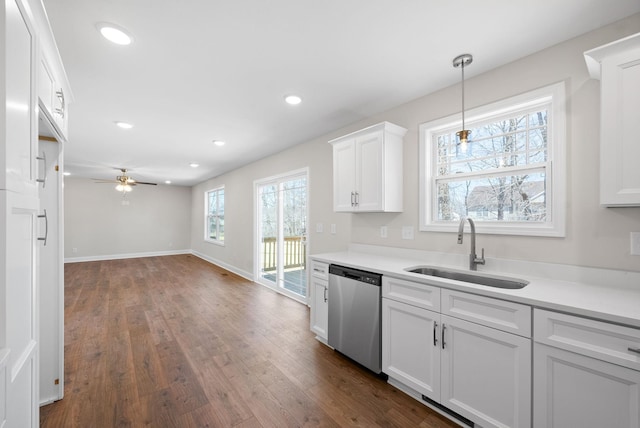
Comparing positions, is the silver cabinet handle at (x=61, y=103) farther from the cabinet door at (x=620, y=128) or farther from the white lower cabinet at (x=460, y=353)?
the cabinet door at (x=620, y=128)

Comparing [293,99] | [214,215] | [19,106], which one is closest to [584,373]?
[19,106]

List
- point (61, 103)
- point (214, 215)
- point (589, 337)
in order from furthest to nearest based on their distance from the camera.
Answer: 1. point (214, 215)
2. point (61, 103)
3. point (589, 337)

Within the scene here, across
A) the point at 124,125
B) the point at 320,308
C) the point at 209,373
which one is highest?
the point at 124,125

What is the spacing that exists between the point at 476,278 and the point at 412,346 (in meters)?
0.75

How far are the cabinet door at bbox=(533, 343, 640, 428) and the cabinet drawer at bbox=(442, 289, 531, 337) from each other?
12 centimetres

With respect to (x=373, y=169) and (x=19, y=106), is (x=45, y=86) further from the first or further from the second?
(x=373, y=169)

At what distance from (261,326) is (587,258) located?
Answer: 313 centimetres

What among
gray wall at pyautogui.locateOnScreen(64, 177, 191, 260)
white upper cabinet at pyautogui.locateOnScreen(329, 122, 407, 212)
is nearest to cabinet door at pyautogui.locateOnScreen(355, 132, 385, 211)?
white upper cabinet at pyautogui.locateOnScreen(329, 122, 407, 212)

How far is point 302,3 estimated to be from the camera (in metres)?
1.54

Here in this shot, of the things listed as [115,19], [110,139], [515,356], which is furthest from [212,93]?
[515,356]

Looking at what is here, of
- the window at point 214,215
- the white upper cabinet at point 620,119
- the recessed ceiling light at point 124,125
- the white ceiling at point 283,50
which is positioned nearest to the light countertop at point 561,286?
the white upper cabinet at point 620,119

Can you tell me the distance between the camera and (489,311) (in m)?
1.62

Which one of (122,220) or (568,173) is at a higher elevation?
(568,173)

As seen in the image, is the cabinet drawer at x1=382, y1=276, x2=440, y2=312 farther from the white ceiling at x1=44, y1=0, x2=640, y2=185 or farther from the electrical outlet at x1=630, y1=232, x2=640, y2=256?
the white ceiling at x1=44, y1=0, x2=640, y2=185
